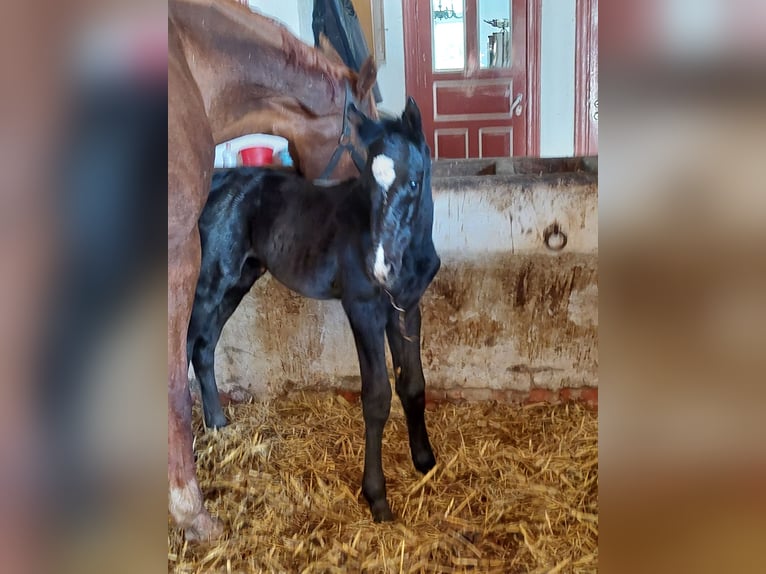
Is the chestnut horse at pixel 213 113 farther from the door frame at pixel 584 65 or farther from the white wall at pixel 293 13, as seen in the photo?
the door frame at pixel 584 65

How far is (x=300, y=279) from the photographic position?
89cm

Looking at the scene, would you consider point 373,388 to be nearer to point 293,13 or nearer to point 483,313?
point 483,313

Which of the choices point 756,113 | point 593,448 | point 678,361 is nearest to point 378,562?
point 593,448

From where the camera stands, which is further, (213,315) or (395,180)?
(213,315)

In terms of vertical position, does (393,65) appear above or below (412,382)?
above

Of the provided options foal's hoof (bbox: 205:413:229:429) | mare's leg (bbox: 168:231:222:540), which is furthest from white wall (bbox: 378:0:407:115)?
foal's hoof (bbox: 205:413:229:429)

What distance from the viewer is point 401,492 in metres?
0.85

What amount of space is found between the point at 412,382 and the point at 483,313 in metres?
0.17

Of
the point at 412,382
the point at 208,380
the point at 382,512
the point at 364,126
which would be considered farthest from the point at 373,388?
the point at 364,126

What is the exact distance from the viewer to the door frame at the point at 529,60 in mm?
776

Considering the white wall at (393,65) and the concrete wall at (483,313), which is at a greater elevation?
the white wall at (393,65)

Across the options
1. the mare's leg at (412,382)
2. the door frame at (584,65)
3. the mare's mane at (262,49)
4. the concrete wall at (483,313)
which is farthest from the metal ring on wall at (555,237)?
the mare's mane at (262,49)

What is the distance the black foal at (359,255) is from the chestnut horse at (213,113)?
54 millimetres

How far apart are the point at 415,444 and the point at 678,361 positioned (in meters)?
0.44
